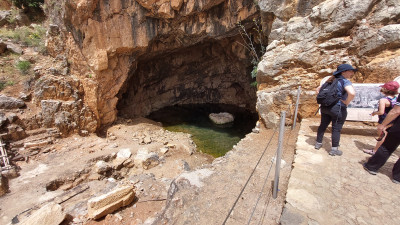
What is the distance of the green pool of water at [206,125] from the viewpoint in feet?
31.5

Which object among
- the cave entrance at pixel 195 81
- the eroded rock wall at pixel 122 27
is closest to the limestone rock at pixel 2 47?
the eroded rock wall at pixel 122 27

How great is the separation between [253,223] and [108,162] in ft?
22.9

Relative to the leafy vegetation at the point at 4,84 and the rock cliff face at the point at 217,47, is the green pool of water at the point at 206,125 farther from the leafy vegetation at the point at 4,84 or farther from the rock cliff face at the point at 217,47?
the leafy vegetation at the point at 4,84

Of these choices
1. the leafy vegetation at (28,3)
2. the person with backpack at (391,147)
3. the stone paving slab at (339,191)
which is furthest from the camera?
the leafy vegetation at (28,3)

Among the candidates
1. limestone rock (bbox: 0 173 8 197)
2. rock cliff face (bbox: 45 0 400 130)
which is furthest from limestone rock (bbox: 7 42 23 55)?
limestone rock (bbox: 0 173 8 197)

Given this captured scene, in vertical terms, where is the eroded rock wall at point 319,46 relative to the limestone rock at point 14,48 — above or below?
below

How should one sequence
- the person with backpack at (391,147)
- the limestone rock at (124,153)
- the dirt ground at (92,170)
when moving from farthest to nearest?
the limestone rock at (124,153) < the dirt ground at (92,170) < the person with backpack at (391,147)

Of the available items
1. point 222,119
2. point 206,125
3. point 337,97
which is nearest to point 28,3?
point 206,125

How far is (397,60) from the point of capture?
12.8ft

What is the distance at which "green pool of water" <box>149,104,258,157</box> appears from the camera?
9.61 m

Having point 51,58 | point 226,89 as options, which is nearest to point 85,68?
point 51,58

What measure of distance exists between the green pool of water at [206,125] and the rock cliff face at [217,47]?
6.86 ft

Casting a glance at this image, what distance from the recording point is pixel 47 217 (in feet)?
11.2

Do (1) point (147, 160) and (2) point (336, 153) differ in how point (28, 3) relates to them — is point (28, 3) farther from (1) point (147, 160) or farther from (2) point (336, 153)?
(2) point (336, 153)
